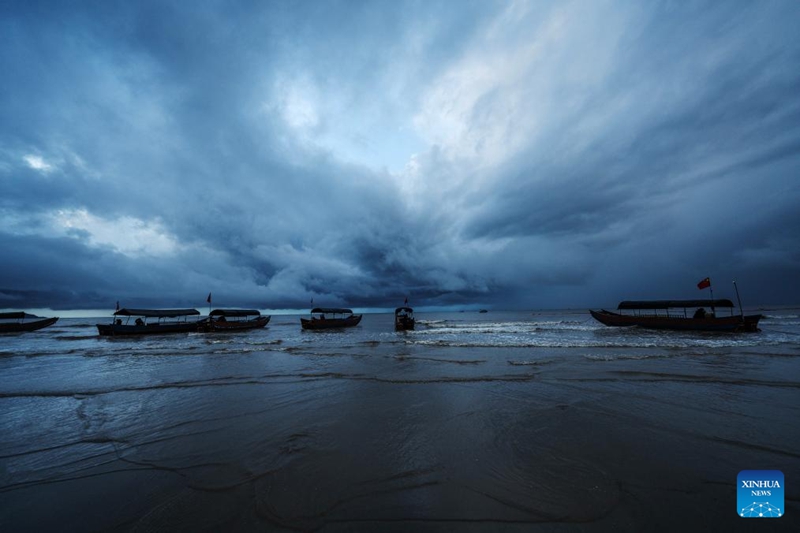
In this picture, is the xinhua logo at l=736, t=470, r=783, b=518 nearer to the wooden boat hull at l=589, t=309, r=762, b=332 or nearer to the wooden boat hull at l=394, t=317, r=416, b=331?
the wooden boat hull at l=394, t=317, r=416, b=331

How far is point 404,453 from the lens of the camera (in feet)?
19.0

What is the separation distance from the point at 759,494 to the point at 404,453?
17.4 ft

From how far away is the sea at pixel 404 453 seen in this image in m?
3.92

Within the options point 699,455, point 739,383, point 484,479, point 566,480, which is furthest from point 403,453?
point 739,383

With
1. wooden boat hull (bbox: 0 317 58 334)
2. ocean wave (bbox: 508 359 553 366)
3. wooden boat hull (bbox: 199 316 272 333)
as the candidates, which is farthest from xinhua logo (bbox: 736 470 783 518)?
wooden boat hull (bbox: 0 317 58 334)

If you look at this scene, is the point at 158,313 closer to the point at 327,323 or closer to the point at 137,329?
the point at 137,329

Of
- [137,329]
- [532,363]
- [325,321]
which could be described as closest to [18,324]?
A: [137,329]

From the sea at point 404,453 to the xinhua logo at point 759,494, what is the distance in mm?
114

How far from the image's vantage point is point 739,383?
11.0 metres

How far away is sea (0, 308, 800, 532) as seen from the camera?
12.9 feet

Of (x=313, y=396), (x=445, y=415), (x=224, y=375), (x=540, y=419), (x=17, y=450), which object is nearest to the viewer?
(x=17, y=450)

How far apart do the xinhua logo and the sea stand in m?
0.11

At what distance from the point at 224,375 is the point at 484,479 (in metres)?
14.1

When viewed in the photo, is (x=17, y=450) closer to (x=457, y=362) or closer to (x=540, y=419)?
(x=540, y=419)
